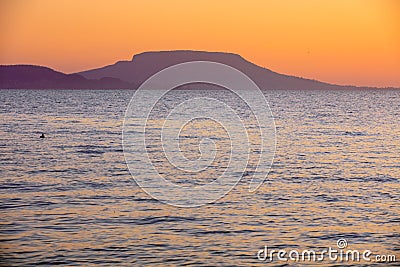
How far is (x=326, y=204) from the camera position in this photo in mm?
34031

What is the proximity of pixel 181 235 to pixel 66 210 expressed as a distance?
24.3ft

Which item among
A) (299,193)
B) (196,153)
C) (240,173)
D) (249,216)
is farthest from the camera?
(196,153)

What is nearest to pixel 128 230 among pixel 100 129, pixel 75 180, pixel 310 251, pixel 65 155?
pixel 310 251

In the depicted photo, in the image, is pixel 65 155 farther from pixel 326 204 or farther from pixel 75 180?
pixel 326 204

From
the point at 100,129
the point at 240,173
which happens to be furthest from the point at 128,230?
the point at 100,129

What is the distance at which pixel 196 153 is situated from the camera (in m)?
58.7

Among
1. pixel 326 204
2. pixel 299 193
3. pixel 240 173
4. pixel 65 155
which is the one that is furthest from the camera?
pixel 65 155

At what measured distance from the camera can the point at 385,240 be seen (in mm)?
26812

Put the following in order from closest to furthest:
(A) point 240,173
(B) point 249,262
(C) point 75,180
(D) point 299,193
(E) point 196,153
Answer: (B) point 249,262, (D) point 299,193, (C) point 75,180, (A) point 240,173, (E) point 196,153

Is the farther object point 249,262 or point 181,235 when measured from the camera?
point 181,235

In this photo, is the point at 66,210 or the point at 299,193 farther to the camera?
the point at 299,193

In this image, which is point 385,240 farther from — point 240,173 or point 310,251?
point 240,173

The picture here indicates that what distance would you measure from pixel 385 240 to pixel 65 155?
113 feet

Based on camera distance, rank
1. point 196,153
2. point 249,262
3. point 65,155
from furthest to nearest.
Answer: point 196,153, point 65,155, point 249,262
